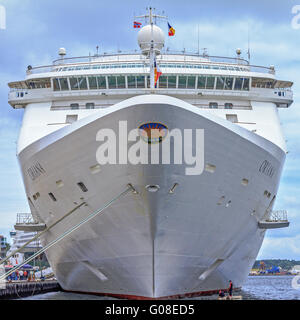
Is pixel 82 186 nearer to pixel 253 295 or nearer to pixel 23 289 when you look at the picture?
pixel 253 295

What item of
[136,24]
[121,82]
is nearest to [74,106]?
[121,82]

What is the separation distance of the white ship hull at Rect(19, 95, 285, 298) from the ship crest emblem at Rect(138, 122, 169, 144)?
6.3 inches

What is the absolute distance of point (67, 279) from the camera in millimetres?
22203

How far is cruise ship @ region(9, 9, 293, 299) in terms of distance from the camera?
16609 millimetres

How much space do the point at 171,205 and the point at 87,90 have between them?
725 cm

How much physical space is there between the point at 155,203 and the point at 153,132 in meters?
2.24

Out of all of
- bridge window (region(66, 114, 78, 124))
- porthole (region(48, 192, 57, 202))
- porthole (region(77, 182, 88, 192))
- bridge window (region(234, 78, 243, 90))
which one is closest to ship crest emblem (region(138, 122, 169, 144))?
porthole (region(77, 182, 88, 192))

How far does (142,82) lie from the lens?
74.9 ft

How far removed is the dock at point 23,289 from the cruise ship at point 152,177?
598 centimetres

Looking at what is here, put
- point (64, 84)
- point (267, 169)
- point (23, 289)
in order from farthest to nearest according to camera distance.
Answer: point (23, 289) < point (64, 84) < point (267, 169)

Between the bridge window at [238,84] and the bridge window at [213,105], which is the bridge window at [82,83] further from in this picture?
the bridge window at [238,84]

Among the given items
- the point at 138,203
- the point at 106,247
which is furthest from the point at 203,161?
the point at 106,247

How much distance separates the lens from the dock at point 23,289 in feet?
92.2
